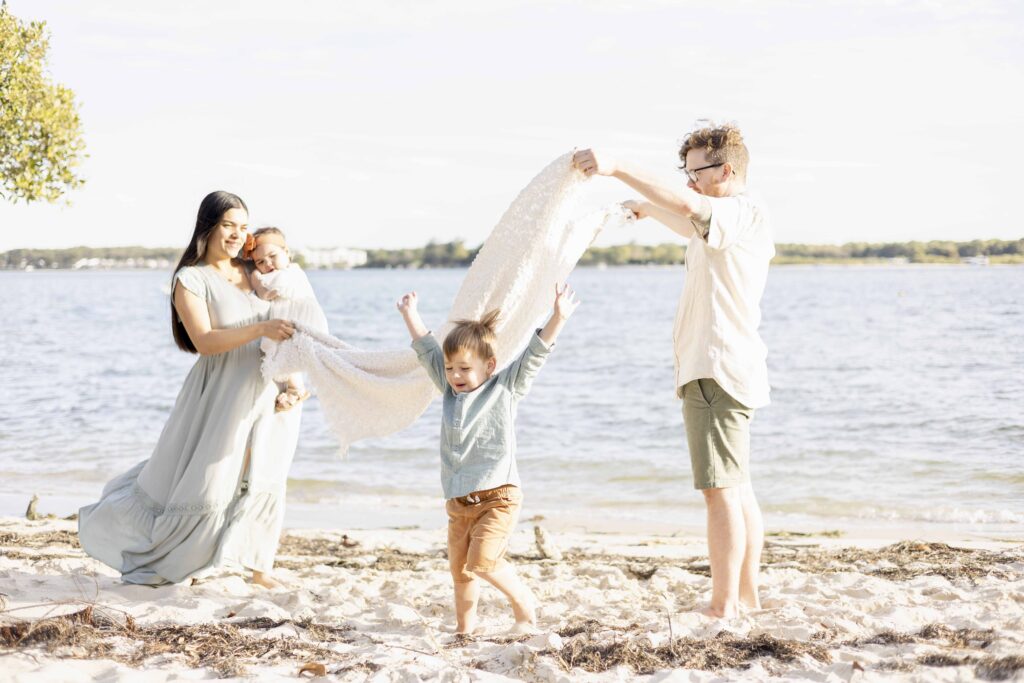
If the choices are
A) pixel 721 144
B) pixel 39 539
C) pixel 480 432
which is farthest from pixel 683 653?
pixel 39 539

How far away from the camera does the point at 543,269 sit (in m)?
4.51

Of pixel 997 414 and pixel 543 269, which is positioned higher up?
pixel 543 269

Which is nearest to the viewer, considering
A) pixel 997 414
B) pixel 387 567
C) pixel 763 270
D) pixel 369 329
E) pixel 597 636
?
pixel 597 636

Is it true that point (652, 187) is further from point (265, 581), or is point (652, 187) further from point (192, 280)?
point (265, 581)

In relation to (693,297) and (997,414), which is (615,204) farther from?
(997,414)

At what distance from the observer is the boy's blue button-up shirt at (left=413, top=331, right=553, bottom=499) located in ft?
13.5

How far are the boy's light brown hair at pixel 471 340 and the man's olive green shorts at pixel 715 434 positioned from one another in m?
0.86

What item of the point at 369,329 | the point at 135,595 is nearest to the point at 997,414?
the point at 135,595

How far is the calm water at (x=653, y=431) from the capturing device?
28.8ft

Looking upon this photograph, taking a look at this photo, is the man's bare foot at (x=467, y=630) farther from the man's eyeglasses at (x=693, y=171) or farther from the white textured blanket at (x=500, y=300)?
the man's eyeglasses at (x=693, y=171)

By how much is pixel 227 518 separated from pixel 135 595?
540mm

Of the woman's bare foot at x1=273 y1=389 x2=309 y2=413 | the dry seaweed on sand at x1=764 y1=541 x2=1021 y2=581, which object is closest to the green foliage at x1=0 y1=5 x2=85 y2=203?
the woman's bare foot at x1=273 y1=389 x2=309 y2=413

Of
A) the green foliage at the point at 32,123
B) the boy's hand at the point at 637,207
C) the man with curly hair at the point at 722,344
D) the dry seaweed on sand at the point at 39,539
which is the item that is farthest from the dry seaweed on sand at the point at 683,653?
the green foliage at the point at 32,123

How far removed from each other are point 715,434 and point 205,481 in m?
2.44
